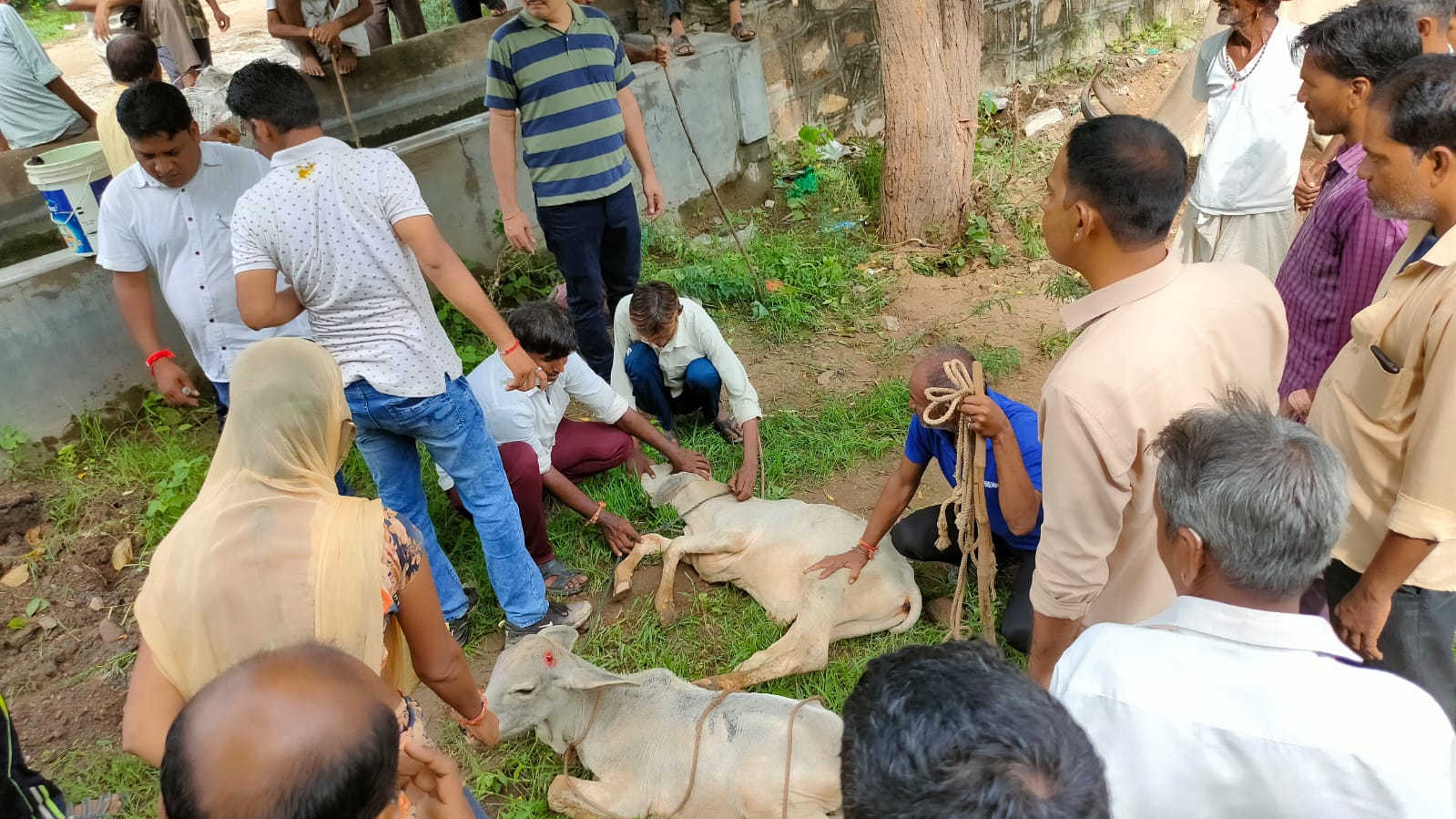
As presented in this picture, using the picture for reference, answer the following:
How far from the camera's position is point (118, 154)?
146 inches

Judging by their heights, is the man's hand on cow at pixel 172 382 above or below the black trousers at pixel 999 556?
above

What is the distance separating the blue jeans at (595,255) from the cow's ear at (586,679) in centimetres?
208

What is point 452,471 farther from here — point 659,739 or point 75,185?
point 75,185

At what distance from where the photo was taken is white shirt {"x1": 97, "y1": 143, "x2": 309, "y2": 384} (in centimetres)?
315

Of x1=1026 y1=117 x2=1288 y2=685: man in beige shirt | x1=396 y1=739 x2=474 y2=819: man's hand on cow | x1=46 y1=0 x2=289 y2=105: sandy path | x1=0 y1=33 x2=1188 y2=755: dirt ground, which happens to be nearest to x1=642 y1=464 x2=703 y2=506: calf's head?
x1=0 y1=33 x2=1188 y2=755: dirt ground

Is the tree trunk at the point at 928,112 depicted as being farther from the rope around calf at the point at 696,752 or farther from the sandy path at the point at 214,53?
the sandy path at the point at 214,53

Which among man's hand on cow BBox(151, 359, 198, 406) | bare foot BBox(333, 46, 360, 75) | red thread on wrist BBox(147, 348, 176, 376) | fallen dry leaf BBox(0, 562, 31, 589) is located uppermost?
bare foot BBox(333, 46, 360, 75)

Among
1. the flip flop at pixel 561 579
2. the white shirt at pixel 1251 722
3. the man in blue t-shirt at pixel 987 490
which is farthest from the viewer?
the flip flop at pixel 561 579

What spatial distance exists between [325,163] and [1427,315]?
2.79 meters

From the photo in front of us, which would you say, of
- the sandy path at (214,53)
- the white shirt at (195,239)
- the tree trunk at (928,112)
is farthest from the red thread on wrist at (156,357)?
the sandy path at (214,53)

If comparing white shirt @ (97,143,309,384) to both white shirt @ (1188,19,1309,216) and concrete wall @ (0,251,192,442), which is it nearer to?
concrete wall @ (0,251,192,442)

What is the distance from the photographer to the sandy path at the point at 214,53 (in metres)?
10.2

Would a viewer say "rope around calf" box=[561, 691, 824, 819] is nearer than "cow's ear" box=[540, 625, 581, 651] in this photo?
Yes

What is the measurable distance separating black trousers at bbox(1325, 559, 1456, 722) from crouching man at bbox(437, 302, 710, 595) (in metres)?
2.50
